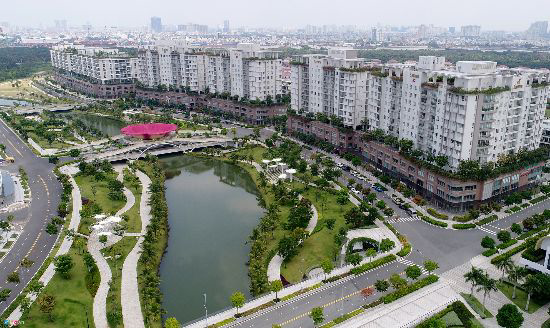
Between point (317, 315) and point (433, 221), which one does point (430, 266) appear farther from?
point (433, 221)

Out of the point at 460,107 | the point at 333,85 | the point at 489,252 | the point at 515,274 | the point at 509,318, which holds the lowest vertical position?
the point at 489,252

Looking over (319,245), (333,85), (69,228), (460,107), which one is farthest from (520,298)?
(333,85)

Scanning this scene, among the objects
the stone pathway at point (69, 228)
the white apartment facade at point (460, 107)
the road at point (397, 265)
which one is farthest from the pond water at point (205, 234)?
the white apartment facade at point (460, 107)

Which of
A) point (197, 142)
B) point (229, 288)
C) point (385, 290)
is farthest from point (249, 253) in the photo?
point (197, 142)

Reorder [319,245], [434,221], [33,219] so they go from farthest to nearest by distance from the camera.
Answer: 1. [33,219]
2. [434,221]
3. [319,245]

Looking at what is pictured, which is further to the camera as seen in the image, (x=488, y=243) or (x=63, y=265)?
(x=488, y=243)

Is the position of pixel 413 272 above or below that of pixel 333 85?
below

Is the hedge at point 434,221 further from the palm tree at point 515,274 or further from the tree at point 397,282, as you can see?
the tree at point 397,282
